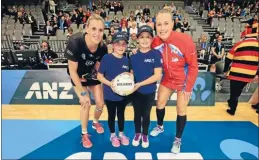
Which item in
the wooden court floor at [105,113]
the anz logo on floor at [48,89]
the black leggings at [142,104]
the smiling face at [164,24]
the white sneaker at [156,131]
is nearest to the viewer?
the smiling face at [164,24]

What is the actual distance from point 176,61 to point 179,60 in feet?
0.11

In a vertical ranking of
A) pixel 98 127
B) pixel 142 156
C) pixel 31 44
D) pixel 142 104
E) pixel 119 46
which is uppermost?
pixel 119 46

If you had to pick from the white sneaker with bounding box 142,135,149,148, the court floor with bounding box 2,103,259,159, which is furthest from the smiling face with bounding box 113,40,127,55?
the court floor with bounding box 2,103,259,159

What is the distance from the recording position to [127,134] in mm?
3379

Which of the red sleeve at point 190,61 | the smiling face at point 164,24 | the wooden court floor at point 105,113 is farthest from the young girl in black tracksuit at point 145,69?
the wooden court floor at point 105,113

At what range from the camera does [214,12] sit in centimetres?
1155

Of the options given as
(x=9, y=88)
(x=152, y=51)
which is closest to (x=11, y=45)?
(x=9, y=88)

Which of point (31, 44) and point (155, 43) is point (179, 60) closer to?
point (155, 43)

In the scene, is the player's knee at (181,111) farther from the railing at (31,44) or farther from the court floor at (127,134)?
the railing at (31,44)

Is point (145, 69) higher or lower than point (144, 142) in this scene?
higher

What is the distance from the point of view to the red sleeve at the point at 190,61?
8.82ft

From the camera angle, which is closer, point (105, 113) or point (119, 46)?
point (119, 46)

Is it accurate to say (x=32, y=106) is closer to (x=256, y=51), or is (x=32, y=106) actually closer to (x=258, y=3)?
(x=256, y=51)

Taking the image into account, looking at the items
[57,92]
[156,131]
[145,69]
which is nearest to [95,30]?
[145,69]
